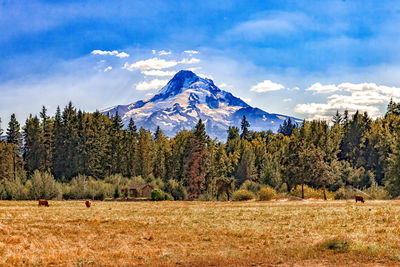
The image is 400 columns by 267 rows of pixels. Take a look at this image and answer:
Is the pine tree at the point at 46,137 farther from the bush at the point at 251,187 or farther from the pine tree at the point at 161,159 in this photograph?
the bush at the point at 251,187

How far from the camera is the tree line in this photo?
239ft

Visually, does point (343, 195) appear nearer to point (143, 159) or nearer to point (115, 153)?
point (143, 159)

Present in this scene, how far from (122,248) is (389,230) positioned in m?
14.6

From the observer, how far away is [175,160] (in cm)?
9362

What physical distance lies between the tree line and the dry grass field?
140 feet

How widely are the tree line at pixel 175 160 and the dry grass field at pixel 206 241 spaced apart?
42533 mm

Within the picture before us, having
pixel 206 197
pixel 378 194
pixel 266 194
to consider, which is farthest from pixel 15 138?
pixel 378 194

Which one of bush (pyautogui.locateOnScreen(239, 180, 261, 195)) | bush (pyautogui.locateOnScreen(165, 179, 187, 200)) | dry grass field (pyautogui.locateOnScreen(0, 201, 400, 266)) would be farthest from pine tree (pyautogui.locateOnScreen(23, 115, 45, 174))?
dry grass field (pyautogui.locateOnScreen(0, 201, 400, 266))

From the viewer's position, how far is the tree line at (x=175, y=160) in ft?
239

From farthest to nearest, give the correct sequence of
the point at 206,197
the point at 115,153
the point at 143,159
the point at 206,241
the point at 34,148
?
the point at 115,153
the point at 143,159
the point at 34,148
the point at 206,197
the point at 206,241

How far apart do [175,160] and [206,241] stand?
73188 millimetres

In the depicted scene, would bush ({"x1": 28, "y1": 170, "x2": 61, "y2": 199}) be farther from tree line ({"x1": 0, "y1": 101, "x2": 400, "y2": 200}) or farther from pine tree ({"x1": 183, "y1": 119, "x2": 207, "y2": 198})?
pine tree ({"x1": 183, "y1": 119, "x2": 207, "y2": 198})

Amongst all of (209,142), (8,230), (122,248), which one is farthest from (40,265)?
(209,142)

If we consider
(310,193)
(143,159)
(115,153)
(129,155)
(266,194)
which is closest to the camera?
(266,194)
